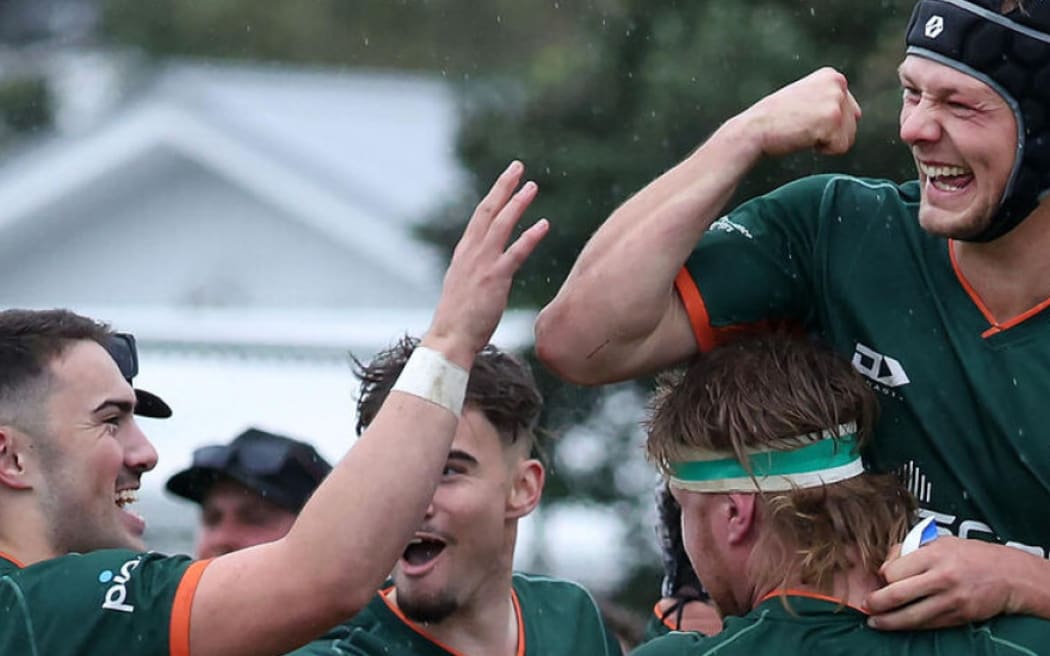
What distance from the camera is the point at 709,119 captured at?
8.39m

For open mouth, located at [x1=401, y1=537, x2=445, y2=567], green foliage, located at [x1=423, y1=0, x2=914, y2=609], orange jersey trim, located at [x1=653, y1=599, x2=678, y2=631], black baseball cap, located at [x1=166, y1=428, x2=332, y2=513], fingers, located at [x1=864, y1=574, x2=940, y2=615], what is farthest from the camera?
green foliage, located at [x1=423, y1=0, x2=914, y2=609]

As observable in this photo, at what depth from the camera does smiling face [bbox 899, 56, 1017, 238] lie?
3592 mm

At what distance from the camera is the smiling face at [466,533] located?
464 cm

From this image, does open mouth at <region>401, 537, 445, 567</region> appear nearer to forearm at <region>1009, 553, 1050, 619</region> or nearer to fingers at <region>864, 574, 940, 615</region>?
fingers at <region>864, 574, 940, 615</region>

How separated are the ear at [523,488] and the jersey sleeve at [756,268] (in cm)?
124

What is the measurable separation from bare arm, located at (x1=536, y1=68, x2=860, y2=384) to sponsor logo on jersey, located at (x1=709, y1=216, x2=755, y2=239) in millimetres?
188

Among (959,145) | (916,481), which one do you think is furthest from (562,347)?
(959,145)

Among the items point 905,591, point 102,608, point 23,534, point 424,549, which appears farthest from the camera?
point 424,549

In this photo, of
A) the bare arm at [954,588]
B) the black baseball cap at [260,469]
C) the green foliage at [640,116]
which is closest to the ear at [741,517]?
the bare arm at [954,588]

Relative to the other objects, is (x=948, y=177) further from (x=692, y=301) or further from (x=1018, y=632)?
(x=1018, y=632)

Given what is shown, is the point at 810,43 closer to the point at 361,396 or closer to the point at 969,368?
the point at 361,396

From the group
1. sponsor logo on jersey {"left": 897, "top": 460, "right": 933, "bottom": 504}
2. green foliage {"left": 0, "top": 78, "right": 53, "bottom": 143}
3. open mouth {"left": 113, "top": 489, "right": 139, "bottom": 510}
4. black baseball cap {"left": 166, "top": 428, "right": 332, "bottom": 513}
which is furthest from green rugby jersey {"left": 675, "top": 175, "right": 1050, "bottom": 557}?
green foliage {"left": 0, "top": 78, "right": 53, "bottom": 143}

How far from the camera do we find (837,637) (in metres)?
3.47

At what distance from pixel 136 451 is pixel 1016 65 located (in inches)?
80.3
